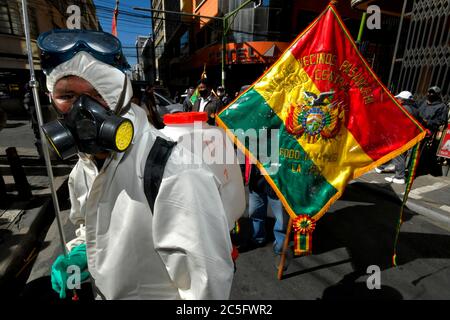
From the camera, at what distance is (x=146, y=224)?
1.02 metres

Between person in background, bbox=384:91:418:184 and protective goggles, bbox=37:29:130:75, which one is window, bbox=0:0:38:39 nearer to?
protective goggles, bbox=37:29:130:75

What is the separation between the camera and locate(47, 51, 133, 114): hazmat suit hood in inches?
41.8

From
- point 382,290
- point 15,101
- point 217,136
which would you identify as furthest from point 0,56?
point 382,290

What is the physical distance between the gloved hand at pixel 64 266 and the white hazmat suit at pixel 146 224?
0.98 ft

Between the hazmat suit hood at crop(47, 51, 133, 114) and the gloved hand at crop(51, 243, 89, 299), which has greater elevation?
the hazmat suit hood at crop(47, 51, 133, 114)

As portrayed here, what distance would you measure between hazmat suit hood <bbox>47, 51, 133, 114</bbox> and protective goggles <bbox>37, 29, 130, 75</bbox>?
0.05 meters

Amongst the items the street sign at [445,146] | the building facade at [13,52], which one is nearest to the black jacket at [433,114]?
the street sign at [445,146]

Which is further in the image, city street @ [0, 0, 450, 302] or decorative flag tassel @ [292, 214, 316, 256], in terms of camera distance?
decorative flag tassel @ [292, 214, 316, 256]

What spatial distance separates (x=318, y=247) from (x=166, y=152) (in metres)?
3.03

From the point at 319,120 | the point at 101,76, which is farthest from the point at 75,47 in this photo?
the point at 319,120

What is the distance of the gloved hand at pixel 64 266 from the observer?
1.36m

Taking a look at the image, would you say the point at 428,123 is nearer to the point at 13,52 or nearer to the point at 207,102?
the point at 207,102

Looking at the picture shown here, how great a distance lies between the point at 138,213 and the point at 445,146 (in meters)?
7.20

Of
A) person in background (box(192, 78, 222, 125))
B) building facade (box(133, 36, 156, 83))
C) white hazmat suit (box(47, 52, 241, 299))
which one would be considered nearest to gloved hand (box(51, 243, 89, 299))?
white hazmat suit (box(47, 52, 241, 299))
